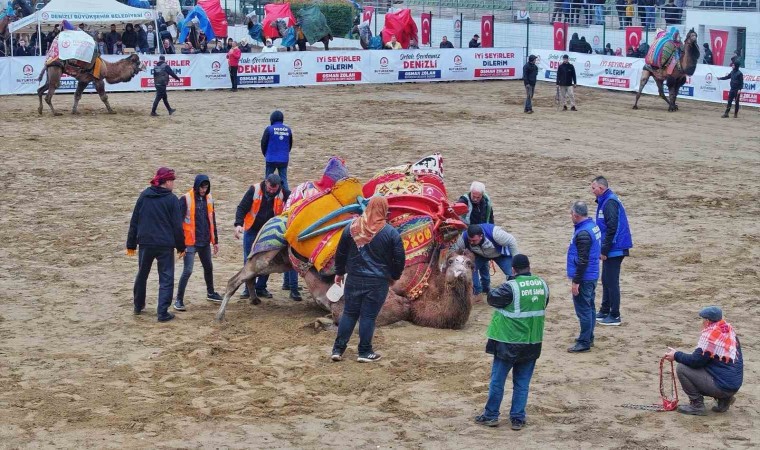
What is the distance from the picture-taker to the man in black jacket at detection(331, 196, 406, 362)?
388 inches

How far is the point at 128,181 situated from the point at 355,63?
16.9m

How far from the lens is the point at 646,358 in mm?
10484

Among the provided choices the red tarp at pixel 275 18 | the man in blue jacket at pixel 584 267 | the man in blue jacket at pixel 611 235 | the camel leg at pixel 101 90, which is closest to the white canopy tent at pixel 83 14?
the camel leg at pixel 101 90

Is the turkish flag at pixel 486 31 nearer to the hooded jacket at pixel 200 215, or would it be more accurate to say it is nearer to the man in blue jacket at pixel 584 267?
the hooded jacket at pixel 200 215

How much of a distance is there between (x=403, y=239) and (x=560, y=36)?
2947 centimetres

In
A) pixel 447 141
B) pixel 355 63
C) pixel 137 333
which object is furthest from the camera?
pixel 355 63

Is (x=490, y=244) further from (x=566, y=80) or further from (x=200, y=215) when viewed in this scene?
(x=566, y=80)

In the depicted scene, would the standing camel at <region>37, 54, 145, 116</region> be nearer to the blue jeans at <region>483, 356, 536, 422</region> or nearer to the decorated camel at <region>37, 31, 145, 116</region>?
the decorated camel at <region>37, 31, 145, 116</region>

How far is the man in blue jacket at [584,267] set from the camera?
1045 centimetres

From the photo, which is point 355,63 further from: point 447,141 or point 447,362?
point 447,362

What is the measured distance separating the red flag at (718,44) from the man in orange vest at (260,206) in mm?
25930

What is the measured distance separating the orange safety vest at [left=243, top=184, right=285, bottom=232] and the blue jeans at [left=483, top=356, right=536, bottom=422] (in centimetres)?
441

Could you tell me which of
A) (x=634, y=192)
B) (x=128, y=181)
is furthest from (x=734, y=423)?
(x=128, y=181)

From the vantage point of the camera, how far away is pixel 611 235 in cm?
1123
